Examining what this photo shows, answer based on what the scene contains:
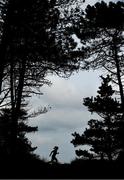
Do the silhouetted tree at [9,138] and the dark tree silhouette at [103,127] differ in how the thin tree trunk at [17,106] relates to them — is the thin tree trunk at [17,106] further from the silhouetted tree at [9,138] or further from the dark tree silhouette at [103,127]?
the dark tree silhouette at [103,127]

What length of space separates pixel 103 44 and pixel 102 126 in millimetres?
13180

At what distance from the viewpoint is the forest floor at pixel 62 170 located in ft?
43.9

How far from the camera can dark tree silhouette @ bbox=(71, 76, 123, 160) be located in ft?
112

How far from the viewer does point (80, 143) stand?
3453 centimetres

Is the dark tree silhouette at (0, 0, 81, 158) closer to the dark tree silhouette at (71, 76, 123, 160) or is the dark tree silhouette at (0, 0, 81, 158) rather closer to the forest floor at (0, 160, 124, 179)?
the forest floor at (0, 160, 124, 179)

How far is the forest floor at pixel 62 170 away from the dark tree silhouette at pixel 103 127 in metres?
17.0

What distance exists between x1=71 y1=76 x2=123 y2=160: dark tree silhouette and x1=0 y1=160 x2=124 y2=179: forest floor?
16958 millimetres

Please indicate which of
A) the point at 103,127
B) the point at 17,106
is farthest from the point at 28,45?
the point at 103,127

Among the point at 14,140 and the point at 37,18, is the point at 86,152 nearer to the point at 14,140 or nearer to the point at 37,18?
the point at 14,140

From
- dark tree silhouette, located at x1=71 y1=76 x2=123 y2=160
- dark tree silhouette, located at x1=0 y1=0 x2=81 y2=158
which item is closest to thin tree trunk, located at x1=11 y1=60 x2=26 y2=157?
dark tree silhouette, located at x1=0 y1=0 x2=81 y2=158

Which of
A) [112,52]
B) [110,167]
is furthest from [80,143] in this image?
[110,167]

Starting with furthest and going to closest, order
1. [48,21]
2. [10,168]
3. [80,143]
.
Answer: [80,143]
[48,21]
[10,168]

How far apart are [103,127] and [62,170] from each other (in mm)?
20291

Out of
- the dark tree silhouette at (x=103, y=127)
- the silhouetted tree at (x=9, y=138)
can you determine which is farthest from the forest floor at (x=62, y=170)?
the dark tree silhouette at (x=103, y=127)
